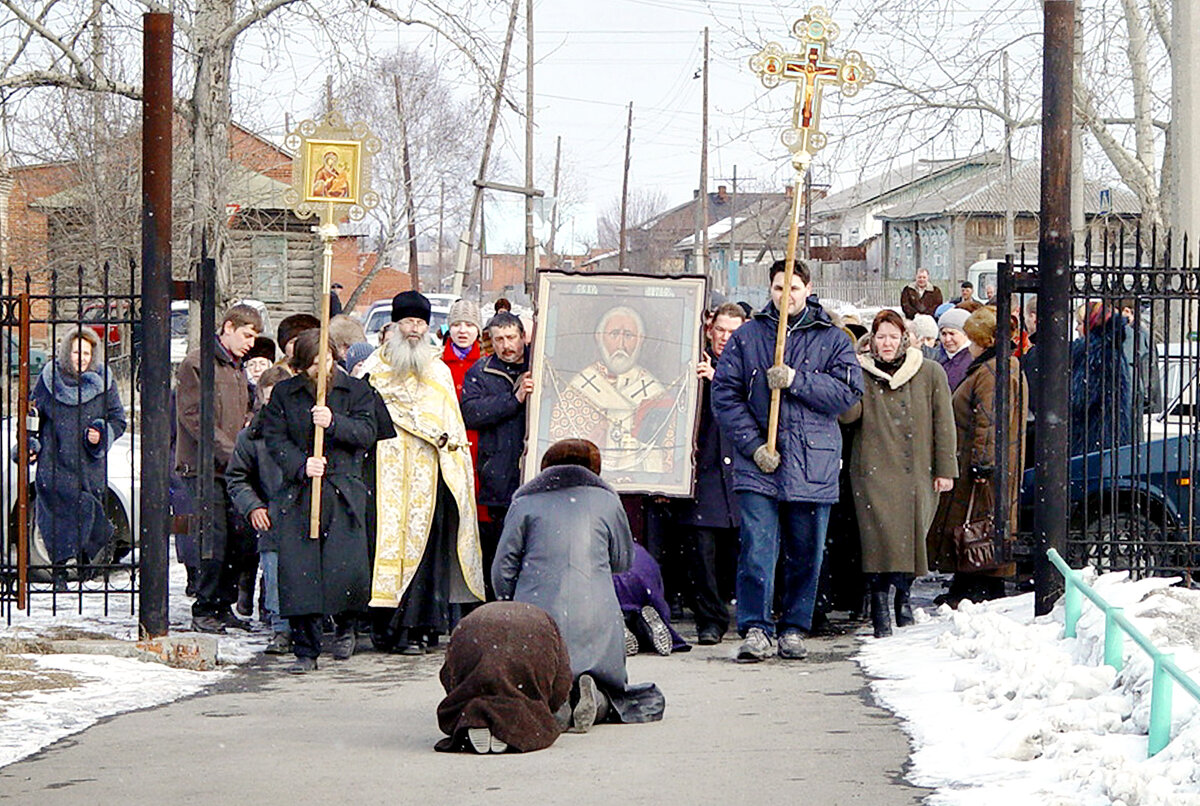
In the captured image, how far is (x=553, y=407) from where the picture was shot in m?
10.9

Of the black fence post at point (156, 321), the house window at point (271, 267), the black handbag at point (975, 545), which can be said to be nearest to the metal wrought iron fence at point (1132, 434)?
the black handbag at point (975, 545)

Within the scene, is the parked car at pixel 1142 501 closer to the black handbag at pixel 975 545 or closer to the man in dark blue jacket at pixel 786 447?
the black handbag at pixel 975 545

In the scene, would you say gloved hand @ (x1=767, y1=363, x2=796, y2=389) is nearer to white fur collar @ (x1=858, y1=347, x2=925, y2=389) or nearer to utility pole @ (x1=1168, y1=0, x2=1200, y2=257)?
white fur collar @ (x1=858, y1=347, x2=925, y2=389)

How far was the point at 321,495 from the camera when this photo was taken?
31.9ft

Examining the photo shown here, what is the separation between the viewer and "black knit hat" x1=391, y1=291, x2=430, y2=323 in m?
10.3

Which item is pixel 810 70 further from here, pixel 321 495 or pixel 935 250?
pixel 935 250

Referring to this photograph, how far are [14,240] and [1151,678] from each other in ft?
107

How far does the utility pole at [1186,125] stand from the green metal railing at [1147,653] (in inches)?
218

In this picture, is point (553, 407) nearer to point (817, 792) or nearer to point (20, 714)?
point (20, 714)

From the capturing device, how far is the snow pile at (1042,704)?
6.00 m

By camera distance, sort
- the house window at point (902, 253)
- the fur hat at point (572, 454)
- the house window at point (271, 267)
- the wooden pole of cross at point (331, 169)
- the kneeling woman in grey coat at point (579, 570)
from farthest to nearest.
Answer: the house window at point (902, 253)
the house window at point (271, 267)
the wooden pole of cross at point (331, 169)
the fur hat at point (572, 454)
the kneeling woman in grey coat at point (579, 570)

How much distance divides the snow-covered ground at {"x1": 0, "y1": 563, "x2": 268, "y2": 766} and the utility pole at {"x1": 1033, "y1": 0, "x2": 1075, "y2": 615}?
436 cm

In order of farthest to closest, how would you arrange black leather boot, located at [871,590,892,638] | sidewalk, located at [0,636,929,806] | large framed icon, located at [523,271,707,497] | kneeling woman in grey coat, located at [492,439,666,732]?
large framed icon, located at [523,271,707,497] < black leather boot, located at [871,590,892,638] < kneeling woman in grey coat, located at [492,439,666,732] < sidewalk, located at [0,636,929,806]

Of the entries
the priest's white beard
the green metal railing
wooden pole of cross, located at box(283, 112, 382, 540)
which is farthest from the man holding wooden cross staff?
wooden pole of cross, located at box(283, 112, 382, 540)
